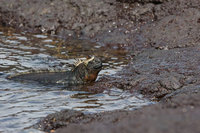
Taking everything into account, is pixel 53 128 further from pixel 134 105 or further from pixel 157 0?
pixel 157 0

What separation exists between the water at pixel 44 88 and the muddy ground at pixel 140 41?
0.37 meters

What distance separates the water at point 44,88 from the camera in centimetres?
593

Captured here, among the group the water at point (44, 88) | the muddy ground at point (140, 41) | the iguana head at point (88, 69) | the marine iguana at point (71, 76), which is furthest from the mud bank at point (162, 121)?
the marine iguana at point (71, 76)

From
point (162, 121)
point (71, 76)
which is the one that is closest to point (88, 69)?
point (71, 76)

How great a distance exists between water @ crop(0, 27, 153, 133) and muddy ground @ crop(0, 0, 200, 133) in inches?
14.7

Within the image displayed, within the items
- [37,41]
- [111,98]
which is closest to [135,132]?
[111,98]

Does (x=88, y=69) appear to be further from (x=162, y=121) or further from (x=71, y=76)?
(x=162, y=121)

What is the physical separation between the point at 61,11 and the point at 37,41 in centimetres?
165

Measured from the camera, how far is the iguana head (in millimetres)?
7379

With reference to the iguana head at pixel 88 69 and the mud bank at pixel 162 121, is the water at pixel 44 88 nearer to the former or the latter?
the iguana head at pixel 88 69

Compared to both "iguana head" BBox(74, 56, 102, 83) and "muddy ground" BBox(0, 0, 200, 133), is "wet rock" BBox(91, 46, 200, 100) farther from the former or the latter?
"iguana head" BBox(74, 56, 102, 83)

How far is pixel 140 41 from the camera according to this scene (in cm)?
1052

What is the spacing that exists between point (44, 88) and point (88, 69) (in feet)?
2.97

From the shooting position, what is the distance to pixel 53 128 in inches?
192
